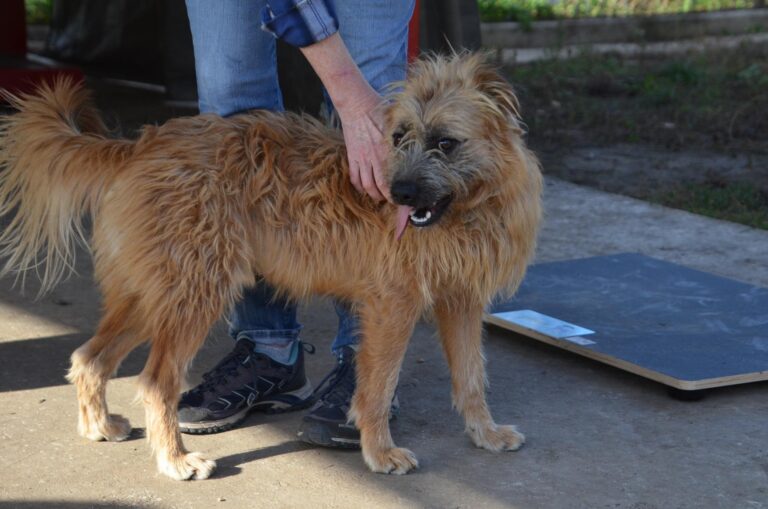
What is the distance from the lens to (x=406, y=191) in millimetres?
3117

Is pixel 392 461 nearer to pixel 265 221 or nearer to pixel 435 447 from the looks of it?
pixel 435 447

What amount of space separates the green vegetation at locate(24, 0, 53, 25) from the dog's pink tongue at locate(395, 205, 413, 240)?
9590mm

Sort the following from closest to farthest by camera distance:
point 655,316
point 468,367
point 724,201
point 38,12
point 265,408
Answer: point 468,367 < point 265,408 < point 655,316 < point 724,201 < point 38,12

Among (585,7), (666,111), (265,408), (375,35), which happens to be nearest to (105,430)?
(265,408)

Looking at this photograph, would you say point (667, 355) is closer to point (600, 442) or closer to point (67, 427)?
point (600, 442)

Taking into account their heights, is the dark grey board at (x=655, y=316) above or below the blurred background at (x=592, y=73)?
below

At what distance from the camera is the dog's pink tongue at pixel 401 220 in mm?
3282

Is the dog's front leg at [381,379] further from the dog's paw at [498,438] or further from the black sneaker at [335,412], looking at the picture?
the dog's paw at [498,438]

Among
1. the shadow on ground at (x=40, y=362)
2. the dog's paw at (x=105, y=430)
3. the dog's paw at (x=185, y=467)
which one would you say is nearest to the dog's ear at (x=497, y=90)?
the dog's paw at (x=185, y=467)

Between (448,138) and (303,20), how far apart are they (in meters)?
0.58

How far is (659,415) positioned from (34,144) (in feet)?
7.34

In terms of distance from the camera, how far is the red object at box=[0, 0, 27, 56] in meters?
9.32

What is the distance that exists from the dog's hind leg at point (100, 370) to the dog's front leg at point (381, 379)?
2.41ft

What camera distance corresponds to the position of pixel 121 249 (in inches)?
131
